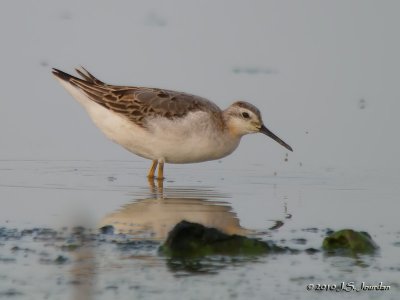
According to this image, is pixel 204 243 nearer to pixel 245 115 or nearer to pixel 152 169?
pixel 152 169

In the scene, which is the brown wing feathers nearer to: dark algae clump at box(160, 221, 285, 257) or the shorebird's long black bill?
the shorebird's long black bill

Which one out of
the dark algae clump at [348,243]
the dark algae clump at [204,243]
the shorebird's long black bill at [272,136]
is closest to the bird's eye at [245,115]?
the shorebird's long black bill at [272,136]

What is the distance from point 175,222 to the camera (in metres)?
10.9

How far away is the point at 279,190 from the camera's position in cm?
1320

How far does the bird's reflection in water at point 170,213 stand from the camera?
10562 mm

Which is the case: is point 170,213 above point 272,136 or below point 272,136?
below

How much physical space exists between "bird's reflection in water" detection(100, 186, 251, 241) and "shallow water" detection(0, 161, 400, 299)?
0.04 feet

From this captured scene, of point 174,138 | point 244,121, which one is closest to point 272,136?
point 244,121

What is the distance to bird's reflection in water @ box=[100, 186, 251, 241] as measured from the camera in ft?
34.7

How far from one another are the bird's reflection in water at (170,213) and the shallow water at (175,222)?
12 mm

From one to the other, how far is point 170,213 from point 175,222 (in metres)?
0.55

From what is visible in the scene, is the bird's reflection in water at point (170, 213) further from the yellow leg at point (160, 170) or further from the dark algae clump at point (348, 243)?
the dark algae clump at point (348, 243)

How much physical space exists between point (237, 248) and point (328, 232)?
59.7 inches

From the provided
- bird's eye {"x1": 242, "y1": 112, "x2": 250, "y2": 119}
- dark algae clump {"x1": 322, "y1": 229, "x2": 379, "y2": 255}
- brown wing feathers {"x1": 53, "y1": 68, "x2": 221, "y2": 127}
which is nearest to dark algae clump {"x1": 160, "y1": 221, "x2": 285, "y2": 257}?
dark algae clump {"x1": 322, "y1": 229, "x2": 379, "y2": 255}
